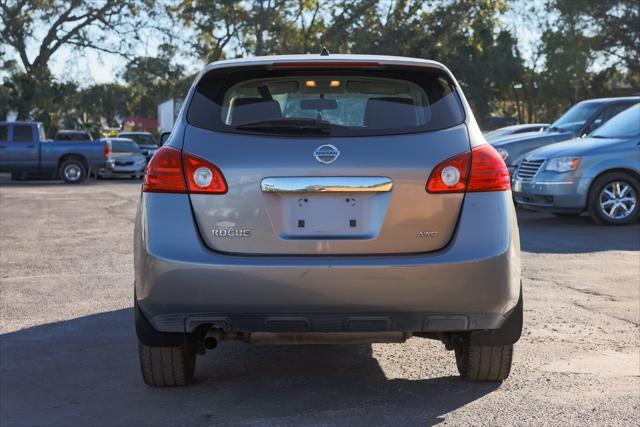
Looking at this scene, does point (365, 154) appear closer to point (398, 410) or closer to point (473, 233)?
point (473, 233)

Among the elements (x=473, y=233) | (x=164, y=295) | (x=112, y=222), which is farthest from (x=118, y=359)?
(x=112, y=222)

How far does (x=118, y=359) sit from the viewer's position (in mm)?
5777

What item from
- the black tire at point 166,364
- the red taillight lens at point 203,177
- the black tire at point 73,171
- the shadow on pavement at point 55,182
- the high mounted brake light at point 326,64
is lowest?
the shadow on pavement at point 55,182

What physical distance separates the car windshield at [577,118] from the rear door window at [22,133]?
703 inches

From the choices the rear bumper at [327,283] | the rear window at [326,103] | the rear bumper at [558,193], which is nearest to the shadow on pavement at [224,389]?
the rear bumper at [327,283]

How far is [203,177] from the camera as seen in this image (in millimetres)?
4484

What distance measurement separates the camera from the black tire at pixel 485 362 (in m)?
4.98

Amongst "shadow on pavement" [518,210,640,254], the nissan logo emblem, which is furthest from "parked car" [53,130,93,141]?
the nissan logo emblem

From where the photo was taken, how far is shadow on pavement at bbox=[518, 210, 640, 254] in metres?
11.2

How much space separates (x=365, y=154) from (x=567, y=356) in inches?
85.2

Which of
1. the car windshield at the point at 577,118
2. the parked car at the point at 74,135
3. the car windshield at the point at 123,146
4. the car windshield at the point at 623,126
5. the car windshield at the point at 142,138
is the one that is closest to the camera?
the car windshield at the point at 623,126

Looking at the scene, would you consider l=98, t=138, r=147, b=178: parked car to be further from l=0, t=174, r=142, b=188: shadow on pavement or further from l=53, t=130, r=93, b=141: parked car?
Result: l=53, t=130, r=93, b=141: parked car

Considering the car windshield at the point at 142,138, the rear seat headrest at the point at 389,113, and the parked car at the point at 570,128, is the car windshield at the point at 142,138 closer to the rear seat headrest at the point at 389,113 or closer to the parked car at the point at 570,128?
the parked car at the point at 570,128

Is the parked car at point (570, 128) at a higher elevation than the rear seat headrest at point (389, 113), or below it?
below
